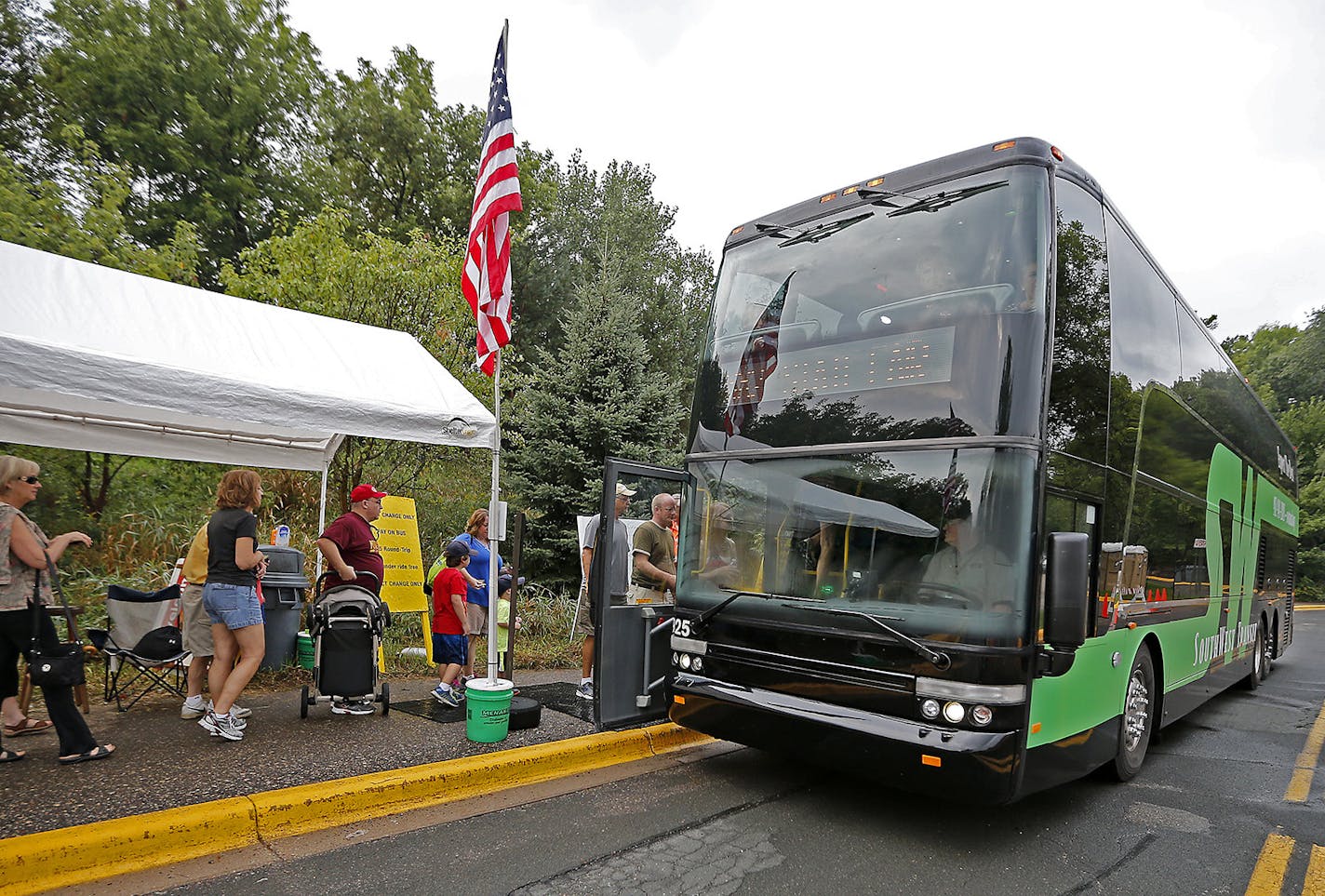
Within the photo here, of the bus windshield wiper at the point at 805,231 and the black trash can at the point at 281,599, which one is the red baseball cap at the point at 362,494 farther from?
the bus windshield wiper at the point at 805,231

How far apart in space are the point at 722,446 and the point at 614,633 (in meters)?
1.65

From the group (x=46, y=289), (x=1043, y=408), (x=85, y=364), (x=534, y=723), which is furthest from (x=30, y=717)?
(x=1043, y=408)

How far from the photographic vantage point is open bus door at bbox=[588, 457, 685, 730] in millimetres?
5629

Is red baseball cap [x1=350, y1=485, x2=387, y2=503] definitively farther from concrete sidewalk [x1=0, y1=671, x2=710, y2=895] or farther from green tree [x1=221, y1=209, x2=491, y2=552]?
green tree [x1=221, y1=209, x2=491, y2=552]

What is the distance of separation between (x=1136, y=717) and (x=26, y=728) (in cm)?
813

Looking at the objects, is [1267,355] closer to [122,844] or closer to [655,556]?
[655,556]

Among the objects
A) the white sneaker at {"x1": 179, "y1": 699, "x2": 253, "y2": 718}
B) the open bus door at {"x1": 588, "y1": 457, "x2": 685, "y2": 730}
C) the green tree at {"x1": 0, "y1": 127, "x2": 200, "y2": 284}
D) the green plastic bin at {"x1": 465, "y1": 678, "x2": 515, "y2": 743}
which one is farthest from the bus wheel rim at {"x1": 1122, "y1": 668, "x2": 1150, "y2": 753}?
the green tree at {"x1": 0, "y1": 127, "x2": 200, "y2": 284}

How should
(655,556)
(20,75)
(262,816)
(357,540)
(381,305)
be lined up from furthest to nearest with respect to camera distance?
(20,75) < (381,305) < (655,556) < (357,540) < (262,816)

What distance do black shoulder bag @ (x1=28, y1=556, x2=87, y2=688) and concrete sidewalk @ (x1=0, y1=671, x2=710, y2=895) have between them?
0.57 meters

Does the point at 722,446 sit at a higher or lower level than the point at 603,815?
higher

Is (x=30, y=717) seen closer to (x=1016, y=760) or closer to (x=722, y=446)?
(x=722, y=446)

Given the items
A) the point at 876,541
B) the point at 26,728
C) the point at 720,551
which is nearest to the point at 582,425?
the point at 720,551

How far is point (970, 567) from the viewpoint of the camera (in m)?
4.14

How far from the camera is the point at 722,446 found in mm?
5379
